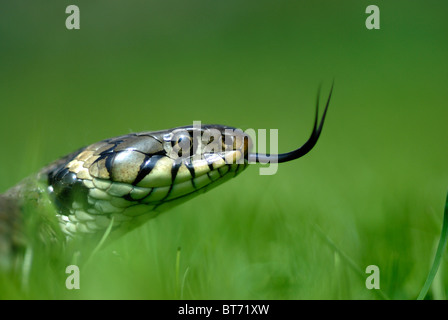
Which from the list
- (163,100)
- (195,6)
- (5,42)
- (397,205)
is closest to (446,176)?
(397,205)

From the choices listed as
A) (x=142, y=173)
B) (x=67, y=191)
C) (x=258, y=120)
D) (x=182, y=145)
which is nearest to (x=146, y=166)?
(x=142, y=173)

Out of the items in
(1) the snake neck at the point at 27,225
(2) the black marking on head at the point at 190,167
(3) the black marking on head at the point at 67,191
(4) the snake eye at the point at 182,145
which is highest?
(4) the snake eye at the point at 182,145

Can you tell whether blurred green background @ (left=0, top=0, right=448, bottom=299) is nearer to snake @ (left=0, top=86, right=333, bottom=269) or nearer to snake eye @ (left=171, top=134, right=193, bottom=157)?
snake @ (left=0, top=86, right=333, bottom=269)

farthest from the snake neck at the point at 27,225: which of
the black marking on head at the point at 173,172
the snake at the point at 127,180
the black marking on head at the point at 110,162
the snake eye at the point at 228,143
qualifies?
the snake eye at the point at 228,143

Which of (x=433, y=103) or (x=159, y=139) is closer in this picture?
(x=159, y=139)

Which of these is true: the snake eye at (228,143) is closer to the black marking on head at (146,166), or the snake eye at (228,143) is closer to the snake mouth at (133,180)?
the snake mouth at (133,180)

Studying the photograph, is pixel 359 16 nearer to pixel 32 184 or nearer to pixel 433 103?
pixel 433 103
